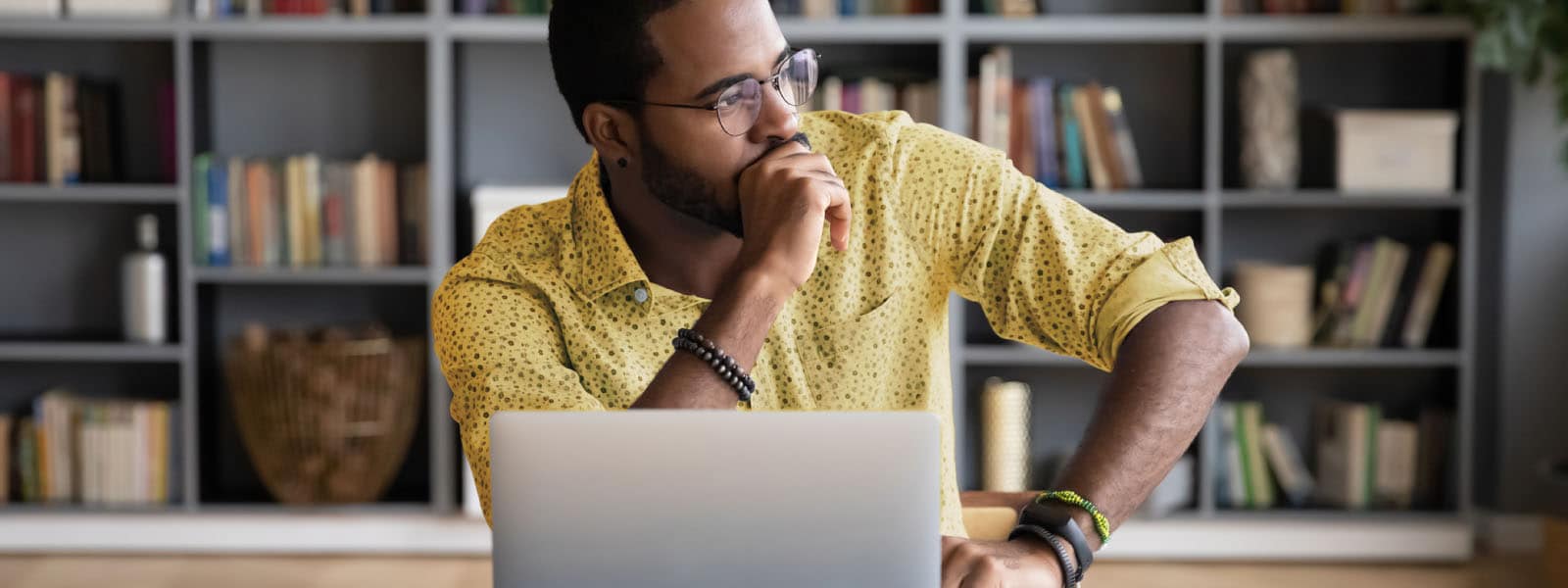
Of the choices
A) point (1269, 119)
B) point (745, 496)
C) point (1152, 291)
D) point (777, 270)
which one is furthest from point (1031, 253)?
point (1269, 119)

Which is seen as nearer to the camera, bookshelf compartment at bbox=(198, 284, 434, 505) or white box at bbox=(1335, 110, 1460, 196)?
white box at bbox=(1335, 110, 1460, 196)

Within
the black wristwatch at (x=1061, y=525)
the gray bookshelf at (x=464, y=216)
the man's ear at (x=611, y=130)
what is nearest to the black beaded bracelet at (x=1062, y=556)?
the black wristwatch at (x=1061, y=525)

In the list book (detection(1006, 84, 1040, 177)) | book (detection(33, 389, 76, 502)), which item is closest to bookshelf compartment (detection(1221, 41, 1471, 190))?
book (detection(1006, 84, 1040, 177))

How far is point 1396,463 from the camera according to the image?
3.50 meters

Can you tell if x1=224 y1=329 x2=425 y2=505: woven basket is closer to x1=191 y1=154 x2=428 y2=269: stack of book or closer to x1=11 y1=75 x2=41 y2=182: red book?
x1=191 y1=154 x2=428 y2=269: stack of book

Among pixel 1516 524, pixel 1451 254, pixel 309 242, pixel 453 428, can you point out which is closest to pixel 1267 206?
pixel 1451 254

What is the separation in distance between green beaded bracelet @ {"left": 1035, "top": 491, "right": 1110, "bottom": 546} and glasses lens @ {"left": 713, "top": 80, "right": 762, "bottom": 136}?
0.46 m

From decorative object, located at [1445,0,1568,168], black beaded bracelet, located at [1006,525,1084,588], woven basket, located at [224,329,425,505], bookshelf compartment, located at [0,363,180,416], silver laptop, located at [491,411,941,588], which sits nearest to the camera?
silver laptop, located at [491,411,941,588]

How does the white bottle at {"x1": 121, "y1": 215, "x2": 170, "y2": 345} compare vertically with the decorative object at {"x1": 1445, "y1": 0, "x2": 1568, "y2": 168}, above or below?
below

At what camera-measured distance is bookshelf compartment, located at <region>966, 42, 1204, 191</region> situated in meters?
3.68

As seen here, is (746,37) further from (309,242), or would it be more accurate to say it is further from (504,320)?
(309,242)

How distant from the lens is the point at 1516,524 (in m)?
3.59

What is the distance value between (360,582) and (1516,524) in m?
2.78

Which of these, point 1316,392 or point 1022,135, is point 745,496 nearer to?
point 1022,135
